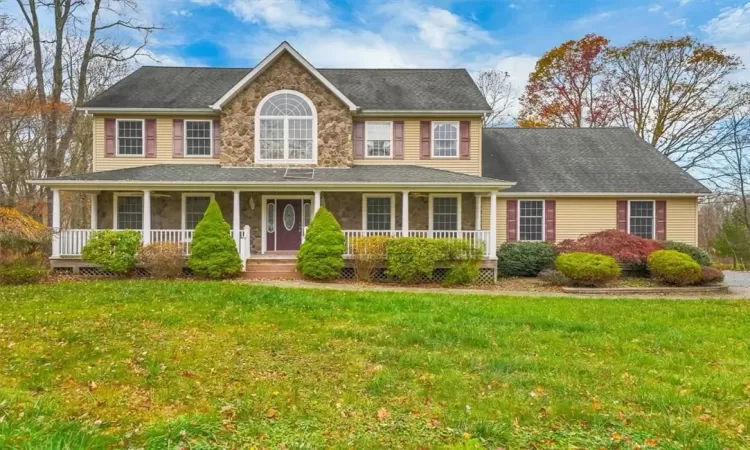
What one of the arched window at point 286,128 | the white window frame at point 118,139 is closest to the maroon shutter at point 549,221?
the arched window at point 286,128

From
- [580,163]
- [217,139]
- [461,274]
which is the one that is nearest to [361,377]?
[461,274]

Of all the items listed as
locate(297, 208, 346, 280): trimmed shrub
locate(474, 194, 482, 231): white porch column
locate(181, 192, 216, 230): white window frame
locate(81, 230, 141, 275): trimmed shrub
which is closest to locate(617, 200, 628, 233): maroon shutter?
locate(474, 194, 482, 231): white porch column

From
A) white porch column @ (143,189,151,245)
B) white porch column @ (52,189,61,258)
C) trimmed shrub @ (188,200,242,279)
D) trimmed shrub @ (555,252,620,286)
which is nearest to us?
trimmed shrub @ (555,252,620,286)

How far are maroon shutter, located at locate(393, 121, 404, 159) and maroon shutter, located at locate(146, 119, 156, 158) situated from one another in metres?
8.87

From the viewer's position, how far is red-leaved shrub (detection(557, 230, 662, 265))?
13.8 meters

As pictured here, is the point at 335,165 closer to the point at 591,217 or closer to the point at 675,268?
the point at 591,217

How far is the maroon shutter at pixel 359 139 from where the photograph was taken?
640 inches

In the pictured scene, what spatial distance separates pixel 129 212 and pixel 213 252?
16.9ft

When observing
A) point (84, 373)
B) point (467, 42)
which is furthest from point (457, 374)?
point (467, 42)

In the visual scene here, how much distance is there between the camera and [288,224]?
15781 millimetres

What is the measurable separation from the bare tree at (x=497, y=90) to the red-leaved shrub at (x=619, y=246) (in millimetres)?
18095

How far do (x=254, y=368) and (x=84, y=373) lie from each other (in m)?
1.76

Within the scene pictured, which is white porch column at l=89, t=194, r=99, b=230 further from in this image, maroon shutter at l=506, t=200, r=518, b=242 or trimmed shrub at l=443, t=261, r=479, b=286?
maroon shutter at l=506, t=200, r=518, b=242

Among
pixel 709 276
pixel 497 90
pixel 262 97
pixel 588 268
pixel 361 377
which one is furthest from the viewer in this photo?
pixel 497 90
